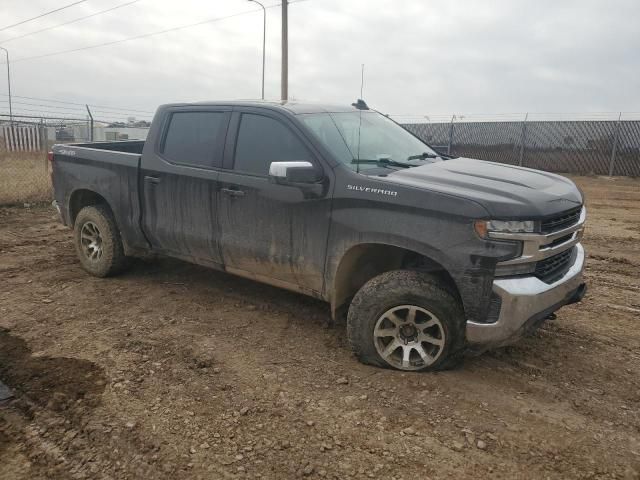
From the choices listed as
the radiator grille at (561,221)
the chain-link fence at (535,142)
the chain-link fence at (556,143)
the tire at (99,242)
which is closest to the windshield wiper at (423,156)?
the radiator grille at (561,221)

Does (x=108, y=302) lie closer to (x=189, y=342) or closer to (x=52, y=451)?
(x=189, y=342)

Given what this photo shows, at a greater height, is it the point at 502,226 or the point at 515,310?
the point at 502,226

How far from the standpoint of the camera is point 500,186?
3.39 metres

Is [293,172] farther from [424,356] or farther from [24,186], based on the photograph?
[24,186]

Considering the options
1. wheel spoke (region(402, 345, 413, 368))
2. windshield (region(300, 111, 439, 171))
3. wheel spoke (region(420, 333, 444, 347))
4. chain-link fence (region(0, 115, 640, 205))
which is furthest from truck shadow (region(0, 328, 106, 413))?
chain-link fence (region(0, 115, 640, 205))

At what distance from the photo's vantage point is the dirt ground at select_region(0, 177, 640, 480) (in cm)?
267

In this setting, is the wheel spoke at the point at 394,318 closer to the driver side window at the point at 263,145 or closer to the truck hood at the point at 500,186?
the truck hood at the point at 500,186

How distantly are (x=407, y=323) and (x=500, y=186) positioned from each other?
1094mm

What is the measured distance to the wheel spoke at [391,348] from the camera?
11.7 ft

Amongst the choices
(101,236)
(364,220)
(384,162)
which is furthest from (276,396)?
(101,236)

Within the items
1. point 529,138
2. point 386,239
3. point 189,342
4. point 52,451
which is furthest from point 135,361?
point 529,138

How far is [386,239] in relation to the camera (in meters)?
3.46

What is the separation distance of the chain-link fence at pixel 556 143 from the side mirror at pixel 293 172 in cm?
1343

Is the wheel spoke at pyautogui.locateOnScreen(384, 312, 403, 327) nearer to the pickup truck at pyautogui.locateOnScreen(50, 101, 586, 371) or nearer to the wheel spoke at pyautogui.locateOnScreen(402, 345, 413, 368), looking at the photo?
the pickup truck at pyautogui.locateOnScreen(50, 101, 586, 371)
